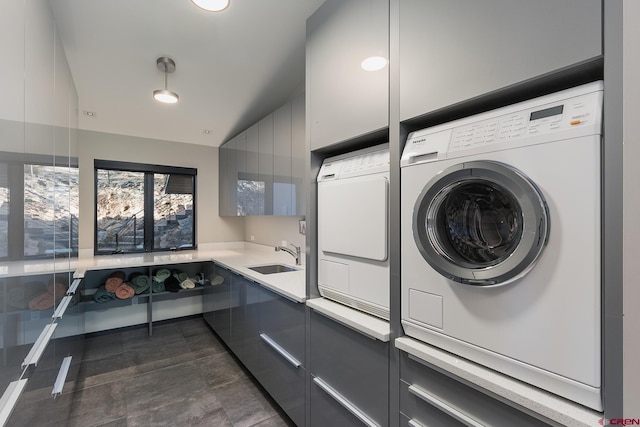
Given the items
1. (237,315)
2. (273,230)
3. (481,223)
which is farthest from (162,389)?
(481,223)

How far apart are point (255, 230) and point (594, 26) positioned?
12.2ft

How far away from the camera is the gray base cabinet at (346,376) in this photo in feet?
3.95

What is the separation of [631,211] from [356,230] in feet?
2.94

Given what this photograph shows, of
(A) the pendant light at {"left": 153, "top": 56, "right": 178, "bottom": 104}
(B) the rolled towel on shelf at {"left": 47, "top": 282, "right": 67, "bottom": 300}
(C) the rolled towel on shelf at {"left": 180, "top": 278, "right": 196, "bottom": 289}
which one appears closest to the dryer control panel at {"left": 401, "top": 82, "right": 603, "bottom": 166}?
(B) the rolled towel on shelf at {"left": 47, "top": 282, "right": 67, "bottom": 300}

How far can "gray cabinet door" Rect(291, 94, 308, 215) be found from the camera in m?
2.25

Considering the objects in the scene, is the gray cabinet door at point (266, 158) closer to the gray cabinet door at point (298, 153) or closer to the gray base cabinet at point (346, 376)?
the gray cabinet door at point (298, 153)

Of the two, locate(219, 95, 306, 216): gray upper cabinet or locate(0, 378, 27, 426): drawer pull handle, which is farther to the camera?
locate(219, 95, 306, 216): gray upper cabinet

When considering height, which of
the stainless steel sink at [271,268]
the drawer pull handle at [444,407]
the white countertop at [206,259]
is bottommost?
the drawer pull handle at [444,407]

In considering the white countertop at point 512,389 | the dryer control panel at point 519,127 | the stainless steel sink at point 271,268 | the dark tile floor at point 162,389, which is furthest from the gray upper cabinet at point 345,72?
the dark tile floor at point 162,389

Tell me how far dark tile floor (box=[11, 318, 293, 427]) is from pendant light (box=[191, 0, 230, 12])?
2168 millimetres

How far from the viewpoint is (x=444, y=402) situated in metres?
0.96

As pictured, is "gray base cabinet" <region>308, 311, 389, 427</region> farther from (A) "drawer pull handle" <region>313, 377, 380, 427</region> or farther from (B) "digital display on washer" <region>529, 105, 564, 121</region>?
(B) "digital display on washer" <region>529, 105, 564, 121</region>

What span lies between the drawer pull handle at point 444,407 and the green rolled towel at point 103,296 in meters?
3.24

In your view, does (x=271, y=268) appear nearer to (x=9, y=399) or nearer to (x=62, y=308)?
(x=62, y=308)
